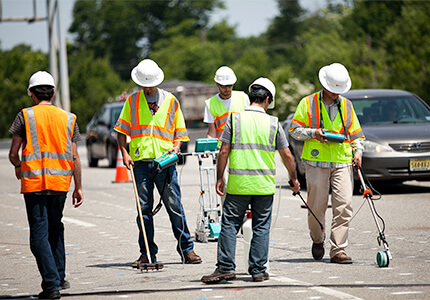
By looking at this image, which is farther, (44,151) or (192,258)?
(192,258)

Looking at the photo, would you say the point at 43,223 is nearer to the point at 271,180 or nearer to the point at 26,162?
the point at 26,162

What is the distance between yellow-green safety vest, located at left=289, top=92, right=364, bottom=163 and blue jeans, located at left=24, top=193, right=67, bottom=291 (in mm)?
2656

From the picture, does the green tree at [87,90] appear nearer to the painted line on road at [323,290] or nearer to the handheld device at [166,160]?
the handheld device at [166,160]

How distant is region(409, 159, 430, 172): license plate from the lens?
13.7 metres

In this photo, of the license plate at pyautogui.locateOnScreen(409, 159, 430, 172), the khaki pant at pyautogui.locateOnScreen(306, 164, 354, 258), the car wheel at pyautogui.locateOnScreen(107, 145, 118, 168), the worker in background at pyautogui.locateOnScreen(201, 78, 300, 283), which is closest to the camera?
the worker in background at pyautogui.locateOnScreen(201, 78, 300, 283)

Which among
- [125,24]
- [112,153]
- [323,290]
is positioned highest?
[125,24]

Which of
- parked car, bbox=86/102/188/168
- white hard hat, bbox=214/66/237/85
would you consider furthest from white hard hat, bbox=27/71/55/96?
parked car, bbox=86/102/188/168

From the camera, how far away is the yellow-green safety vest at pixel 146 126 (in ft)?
28.0

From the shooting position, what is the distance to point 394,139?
45.8ft

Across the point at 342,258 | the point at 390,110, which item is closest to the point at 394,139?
the point at 390,110

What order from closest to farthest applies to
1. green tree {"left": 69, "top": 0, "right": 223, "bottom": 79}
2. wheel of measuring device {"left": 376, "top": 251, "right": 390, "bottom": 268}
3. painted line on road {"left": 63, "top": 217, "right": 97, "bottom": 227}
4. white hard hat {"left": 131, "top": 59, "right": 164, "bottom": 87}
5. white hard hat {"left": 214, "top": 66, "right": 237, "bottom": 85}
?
wheel of measuring device {"left": 376, "top": 251, "right": 390, "bottom": 268}
white hard hat {"left": 131, "top": 59, "right": 164, "bottom": 87}
white hard hat {"left": 214, "top": 66, "right": 237, "bottom": 85}
painted line on road {"left": 63, "top": 217, "right": 97, "bottom": 227}
green tree {"left": 69, "top": 0, "right": 223, "bottom": 79}

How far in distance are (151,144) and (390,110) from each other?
741 centimetres

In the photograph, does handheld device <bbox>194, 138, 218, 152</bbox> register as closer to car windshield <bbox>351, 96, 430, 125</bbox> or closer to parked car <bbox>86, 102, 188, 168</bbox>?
car windshield <bbox>351, 96, 430, 125</bbox>

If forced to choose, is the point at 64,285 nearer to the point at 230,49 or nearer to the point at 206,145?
the point at 206,145
